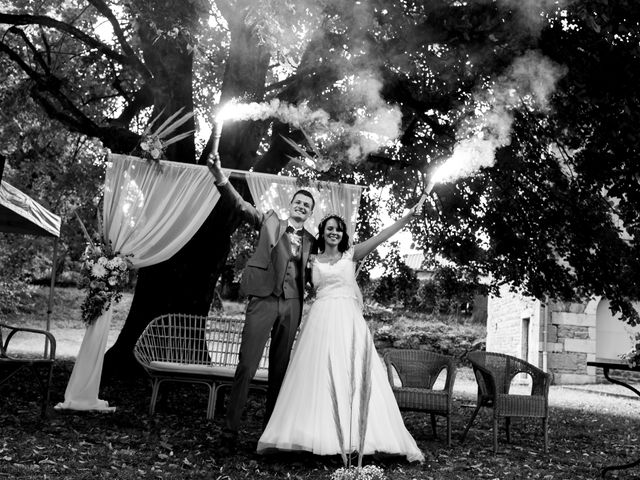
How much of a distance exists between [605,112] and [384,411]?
414 cm

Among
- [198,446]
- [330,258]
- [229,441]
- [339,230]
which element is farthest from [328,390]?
[198,446]

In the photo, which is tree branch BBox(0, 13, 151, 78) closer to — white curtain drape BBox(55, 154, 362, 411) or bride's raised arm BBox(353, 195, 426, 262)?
white curtain drape BBox(55, 154, 362, 411)

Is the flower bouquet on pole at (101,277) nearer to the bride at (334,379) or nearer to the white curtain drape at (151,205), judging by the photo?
the white curtain drape at (151,205)

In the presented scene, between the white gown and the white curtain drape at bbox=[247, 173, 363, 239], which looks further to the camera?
the white curtain drape at bbox=[247, 173, 363, 239]

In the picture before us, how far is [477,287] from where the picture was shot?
38.8 feet

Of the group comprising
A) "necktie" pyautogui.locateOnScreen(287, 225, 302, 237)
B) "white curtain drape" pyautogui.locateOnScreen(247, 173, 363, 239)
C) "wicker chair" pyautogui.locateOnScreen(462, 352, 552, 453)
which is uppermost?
"white curtain drape" pyautogui.locateOnScreen(247, 173, 363, 239)

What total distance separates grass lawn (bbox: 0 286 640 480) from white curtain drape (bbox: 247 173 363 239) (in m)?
2.25

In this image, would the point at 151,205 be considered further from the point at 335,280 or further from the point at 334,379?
the point at 334,379

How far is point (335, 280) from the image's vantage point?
477 centimetres

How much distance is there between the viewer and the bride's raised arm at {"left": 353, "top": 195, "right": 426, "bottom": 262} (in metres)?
4.68

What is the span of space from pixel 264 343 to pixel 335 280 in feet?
2.29

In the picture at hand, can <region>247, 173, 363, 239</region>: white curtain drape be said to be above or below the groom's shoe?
above

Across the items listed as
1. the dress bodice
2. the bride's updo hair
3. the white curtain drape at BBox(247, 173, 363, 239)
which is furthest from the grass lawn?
the white curtain drape at BBox(247, 173, 363, 239)

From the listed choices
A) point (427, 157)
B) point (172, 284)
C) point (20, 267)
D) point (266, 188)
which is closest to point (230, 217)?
point (172, 284)
